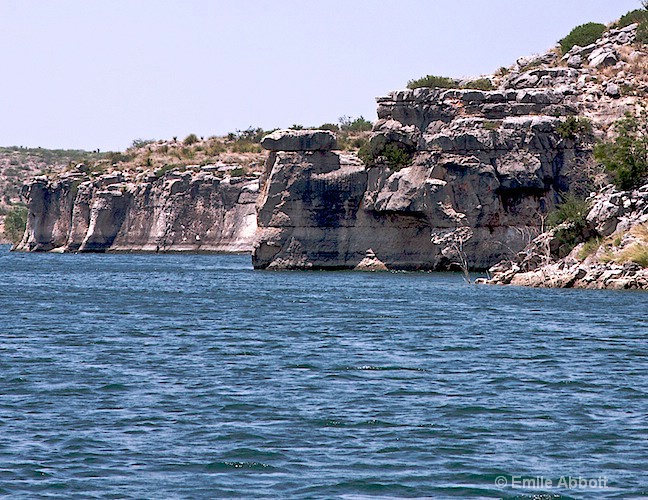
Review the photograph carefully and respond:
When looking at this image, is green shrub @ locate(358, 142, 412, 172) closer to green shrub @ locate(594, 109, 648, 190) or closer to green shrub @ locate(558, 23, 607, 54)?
Result: green shrub @ locate(594, 109, 648, 190)

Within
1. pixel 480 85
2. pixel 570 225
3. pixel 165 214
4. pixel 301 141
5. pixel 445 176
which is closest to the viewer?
pixel 570 225

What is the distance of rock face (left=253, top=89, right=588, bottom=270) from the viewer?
192 ft

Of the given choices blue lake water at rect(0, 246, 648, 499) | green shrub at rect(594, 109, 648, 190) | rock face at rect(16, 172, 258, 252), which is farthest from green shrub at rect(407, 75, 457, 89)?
rock face at rect(16, 172, 258, 252)

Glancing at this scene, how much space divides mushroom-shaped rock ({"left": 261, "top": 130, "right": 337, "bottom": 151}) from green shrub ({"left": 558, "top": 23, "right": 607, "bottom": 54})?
60.0 ft

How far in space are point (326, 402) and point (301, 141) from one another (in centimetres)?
4604

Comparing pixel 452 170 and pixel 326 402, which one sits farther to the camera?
pixel 452 170

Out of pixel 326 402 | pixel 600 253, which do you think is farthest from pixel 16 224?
pixel 326 402

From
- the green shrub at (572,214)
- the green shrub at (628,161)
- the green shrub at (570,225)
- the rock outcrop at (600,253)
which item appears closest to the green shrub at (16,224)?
the rock outcrop at (600,253)

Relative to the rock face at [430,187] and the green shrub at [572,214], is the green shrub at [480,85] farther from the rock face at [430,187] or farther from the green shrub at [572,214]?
the green shrub at [572,214]

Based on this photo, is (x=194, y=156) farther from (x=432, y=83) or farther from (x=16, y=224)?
(x=432, y=83)

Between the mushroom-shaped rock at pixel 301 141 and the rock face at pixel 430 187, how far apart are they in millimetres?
267

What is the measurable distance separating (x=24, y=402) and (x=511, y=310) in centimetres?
2024

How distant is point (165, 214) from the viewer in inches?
4227

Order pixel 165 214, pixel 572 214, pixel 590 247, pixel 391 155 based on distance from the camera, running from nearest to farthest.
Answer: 1. pixel 590 247
2. pixel 572 214
3. pixel 391 155
4. pixel 165 214
